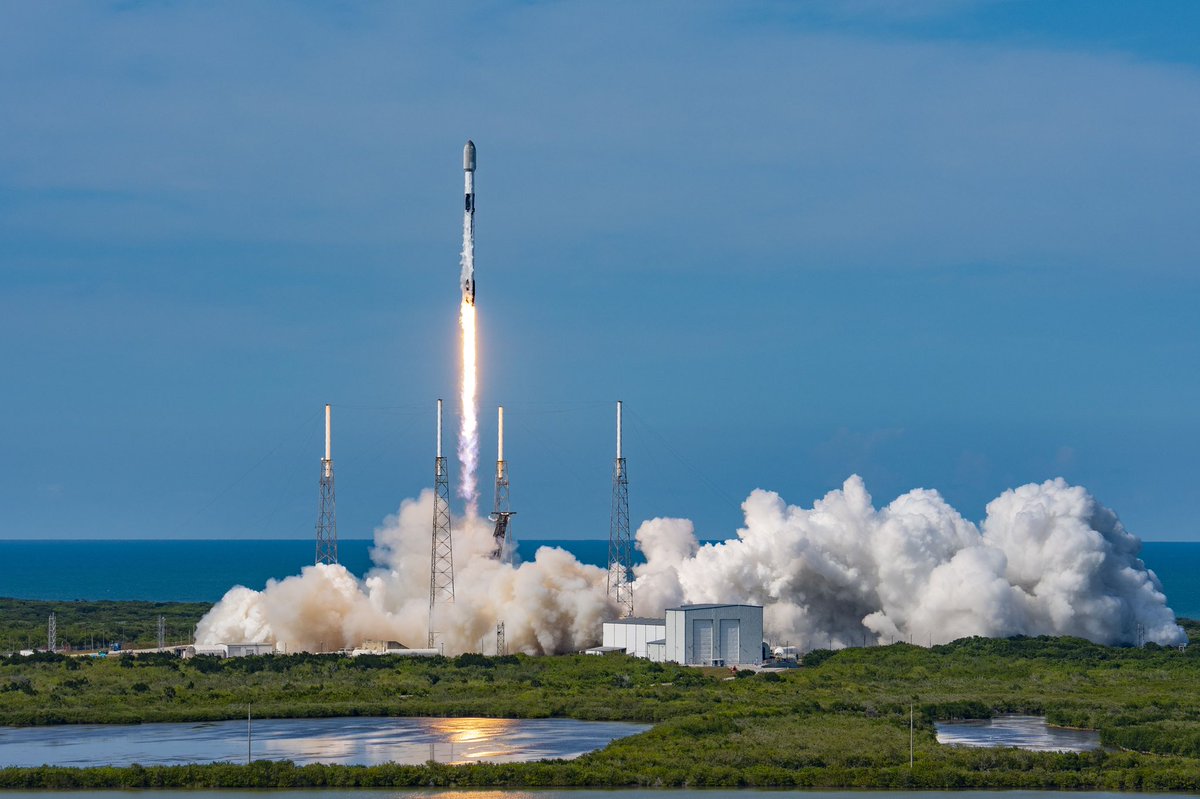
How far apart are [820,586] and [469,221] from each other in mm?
24033

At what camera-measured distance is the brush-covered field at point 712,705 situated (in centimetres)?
5247

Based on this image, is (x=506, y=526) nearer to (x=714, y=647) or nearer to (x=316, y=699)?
(x=714, y=647)

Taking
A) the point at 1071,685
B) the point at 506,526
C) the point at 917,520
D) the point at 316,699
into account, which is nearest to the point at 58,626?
the point at 506,526

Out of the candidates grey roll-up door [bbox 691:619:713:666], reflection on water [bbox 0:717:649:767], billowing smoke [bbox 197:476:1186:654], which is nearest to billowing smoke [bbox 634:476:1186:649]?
billowing smoke [bbox 197:476:1186:654]

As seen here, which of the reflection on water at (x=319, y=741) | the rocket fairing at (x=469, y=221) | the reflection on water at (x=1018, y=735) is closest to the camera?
the reflection on water at (x=319, y=741)

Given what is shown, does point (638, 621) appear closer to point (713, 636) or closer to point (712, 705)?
point (713, 636)

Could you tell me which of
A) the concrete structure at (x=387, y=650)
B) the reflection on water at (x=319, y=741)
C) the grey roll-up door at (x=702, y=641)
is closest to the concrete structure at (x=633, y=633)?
the grey roll-up door at (x=702, y=641)

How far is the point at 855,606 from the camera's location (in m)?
90.5

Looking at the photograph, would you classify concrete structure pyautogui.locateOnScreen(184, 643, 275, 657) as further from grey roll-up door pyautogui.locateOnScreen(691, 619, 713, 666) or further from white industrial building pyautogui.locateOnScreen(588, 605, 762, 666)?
grey roll-up door pyautogui.locateOnScreen(691, 619, 713, 666)

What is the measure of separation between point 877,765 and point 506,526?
36.6 metres

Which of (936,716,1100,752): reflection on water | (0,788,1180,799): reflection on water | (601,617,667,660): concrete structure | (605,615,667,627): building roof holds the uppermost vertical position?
(605,615,667,627): building roof

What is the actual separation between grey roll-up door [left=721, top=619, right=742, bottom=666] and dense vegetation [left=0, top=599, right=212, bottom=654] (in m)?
30.7

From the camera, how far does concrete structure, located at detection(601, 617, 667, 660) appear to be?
81.4m

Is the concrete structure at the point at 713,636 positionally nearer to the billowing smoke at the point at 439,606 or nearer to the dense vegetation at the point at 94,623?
the billowing smoke at the point at 439,606
